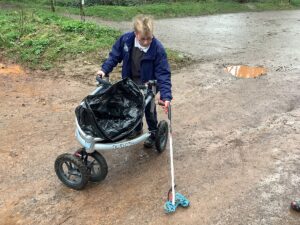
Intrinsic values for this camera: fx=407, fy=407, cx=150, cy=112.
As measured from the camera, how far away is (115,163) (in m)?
4.76

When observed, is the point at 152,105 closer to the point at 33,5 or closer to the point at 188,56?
the point at 188,56

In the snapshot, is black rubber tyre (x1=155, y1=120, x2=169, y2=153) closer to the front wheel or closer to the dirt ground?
the dirt ground

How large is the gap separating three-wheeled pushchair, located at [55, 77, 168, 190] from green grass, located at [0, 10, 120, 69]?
13.8ft

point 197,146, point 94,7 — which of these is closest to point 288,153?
point 197,146

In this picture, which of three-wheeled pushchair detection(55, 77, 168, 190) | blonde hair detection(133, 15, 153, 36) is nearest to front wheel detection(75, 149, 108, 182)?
three-wheeled pushchair detection(55, 77, 168, 190)

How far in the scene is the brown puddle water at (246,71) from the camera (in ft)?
27.1

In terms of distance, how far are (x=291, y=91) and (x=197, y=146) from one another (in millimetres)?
2956

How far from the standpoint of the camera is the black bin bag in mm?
3989

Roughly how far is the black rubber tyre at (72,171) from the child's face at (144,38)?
54.1 inches

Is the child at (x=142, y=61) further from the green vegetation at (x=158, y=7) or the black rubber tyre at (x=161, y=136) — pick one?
the green vegetation at (x=158, y=7)

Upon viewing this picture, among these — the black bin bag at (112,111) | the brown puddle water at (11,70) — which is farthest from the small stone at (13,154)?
the brown puddle water at (11,70)

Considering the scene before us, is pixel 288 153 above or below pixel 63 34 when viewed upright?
below

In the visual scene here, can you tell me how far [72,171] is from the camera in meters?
4.23

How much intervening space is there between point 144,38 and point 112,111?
2.70ft
